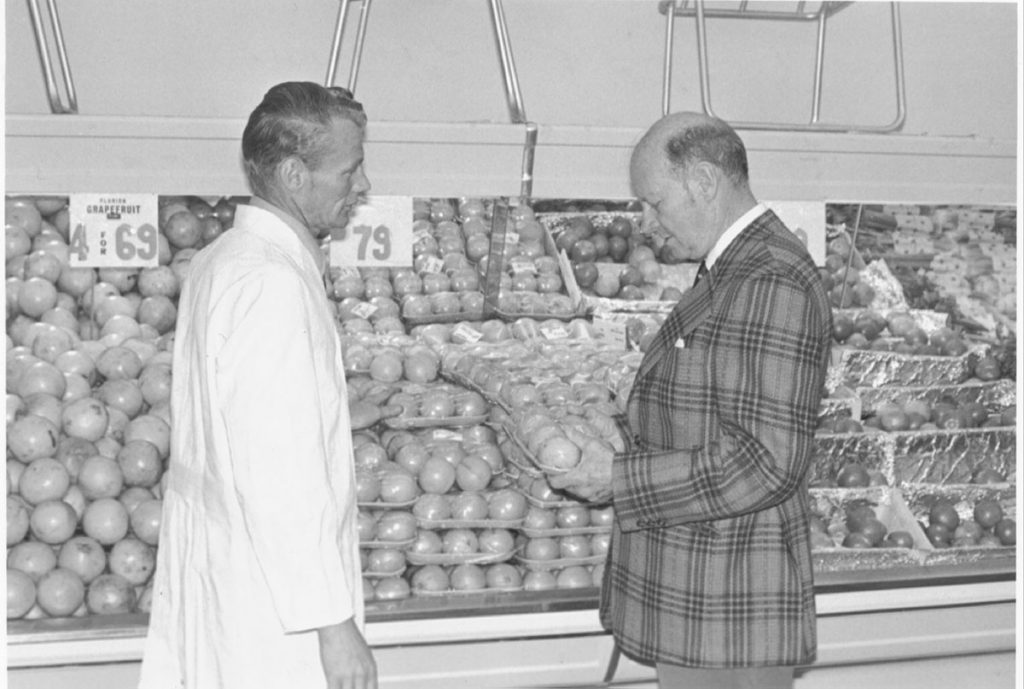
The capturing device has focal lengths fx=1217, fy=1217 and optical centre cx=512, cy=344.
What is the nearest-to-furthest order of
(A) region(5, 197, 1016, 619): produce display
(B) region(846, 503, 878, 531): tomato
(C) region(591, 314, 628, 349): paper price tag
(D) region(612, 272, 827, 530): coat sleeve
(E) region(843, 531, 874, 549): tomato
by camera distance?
(D) region(612, 272, 827, 530): coat sleeve → (A) region(5, 197, 1016, 619): produce display → (E) region(843, 531, 874, 549): tomato → (B) region(846, 503, 878, 531): tomato → (C) region(591, 314, 628, 349): paper price tag

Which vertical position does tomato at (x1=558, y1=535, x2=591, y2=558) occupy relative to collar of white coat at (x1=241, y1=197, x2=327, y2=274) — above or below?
below

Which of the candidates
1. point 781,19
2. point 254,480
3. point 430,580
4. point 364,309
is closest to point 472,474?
point 430,580

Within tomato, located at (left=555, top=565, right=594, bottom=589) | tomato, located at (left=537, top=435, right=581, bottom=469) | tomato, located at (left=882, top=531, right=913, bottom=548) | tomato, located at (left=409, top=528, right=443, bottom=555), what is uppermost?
tomato, located at (left=537, top=435, right=581, bottom=469)

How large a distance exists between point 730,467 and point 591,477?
1.13ft

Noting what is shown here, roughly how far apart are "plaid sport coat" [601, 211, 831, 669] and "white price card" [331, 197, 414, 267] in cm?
130

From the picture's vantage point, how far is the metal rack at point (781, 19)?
358 cm

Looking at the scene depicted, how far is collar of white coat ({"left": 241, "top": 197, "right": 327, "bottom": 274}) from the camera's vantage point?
6.61 feet

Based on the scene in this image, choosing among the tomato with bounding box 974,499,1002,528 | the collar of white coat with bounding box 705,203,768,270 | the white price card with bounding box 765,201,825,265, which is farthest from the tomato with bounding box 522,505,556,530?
the tomato with bounding box 974,499,1002,528

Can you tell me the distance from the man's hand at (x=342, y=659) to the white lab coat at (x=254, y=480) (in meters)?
0.03

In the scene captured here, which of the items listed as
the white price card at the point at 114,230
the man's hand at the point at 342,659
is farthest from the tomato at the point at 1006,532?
the white price card at the point at 114,230

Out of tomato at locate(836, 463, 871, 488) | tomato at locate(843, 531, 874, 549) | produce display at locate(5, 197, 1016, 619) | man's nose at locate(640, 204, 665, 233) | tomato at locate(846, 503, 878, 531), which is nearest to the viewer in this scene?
man's nose at locate(640, 204, 665, 233)

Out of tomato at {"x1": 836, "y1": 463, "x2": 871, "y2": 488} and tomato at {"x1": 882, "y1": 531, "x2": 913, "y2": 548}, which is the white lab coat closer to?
tomato at {"x1": 882, "y1": 531, "x2": 913, "y2": 548}

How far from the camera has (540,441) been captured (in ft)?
9.61

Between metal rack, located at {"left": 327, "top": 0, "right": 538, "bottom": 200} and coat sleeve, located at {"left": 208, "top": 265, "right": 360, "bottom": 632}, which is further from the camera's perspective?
metal rack, located at {"left": 327, "top": 0, "right": 538, "bottom": 200}
